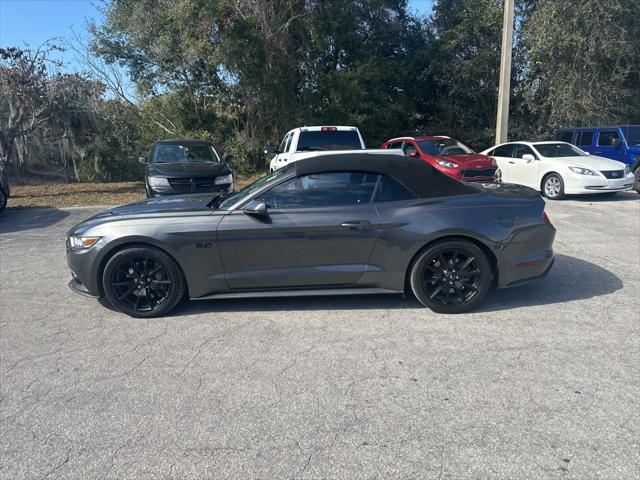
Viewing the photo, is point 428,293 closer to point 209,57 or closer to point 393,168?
point 393,168

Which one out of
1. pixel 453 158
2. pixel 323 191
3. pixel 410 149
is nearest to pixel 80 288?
pixel 323 191

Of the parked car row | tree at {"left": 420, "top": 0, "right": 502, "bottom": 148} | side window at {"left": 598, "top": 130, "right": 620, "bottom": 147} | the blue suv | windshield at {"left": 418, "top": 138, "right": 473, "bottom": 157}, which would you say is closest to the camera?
the parked car row

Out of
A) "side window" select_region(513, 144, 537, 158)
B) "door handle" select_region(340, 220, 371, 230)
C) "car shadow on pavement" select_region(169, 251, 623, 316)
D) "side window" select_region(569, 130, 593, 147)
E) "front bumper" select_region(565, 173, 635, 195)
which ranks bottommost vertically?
"car shadow on pavement" select_region(169, 251, 623, 316)

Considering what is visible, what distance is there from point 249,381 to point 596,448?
2193mm

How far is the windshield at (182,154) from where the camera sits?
11180mm

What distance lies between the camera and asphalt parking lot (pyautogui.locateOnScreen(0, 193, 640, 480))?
266 cm

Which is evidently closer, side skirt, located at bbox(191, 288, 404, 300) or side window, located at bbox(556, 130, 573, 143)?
side skirt, located at bbox(191, 288, 404, 300)

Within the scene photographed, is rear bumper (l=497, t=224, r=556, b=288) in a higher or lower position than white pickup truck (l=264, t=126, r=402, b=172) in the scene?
lower

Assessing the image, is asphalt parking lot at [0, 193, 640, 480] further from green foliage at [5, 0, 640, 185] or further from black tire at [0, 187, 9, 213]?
green foliage at [5, 0, 640, 185]

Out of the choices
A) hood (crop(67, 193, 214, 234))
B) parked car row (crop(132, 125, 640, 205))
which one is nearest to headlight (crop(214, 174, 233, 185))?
parked car row (crop(132, 125, 640, 205))

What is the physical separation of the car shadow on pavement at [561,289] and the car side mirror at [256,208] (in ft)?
7.66

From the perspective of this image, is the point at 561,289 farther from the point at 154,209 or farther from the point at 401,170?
the point at 154,209

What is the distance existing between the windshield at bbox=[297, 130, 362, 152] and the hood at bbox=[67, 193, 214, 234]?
6.27 metres

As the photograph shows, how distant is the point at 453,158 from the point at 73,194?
10.9 meters
